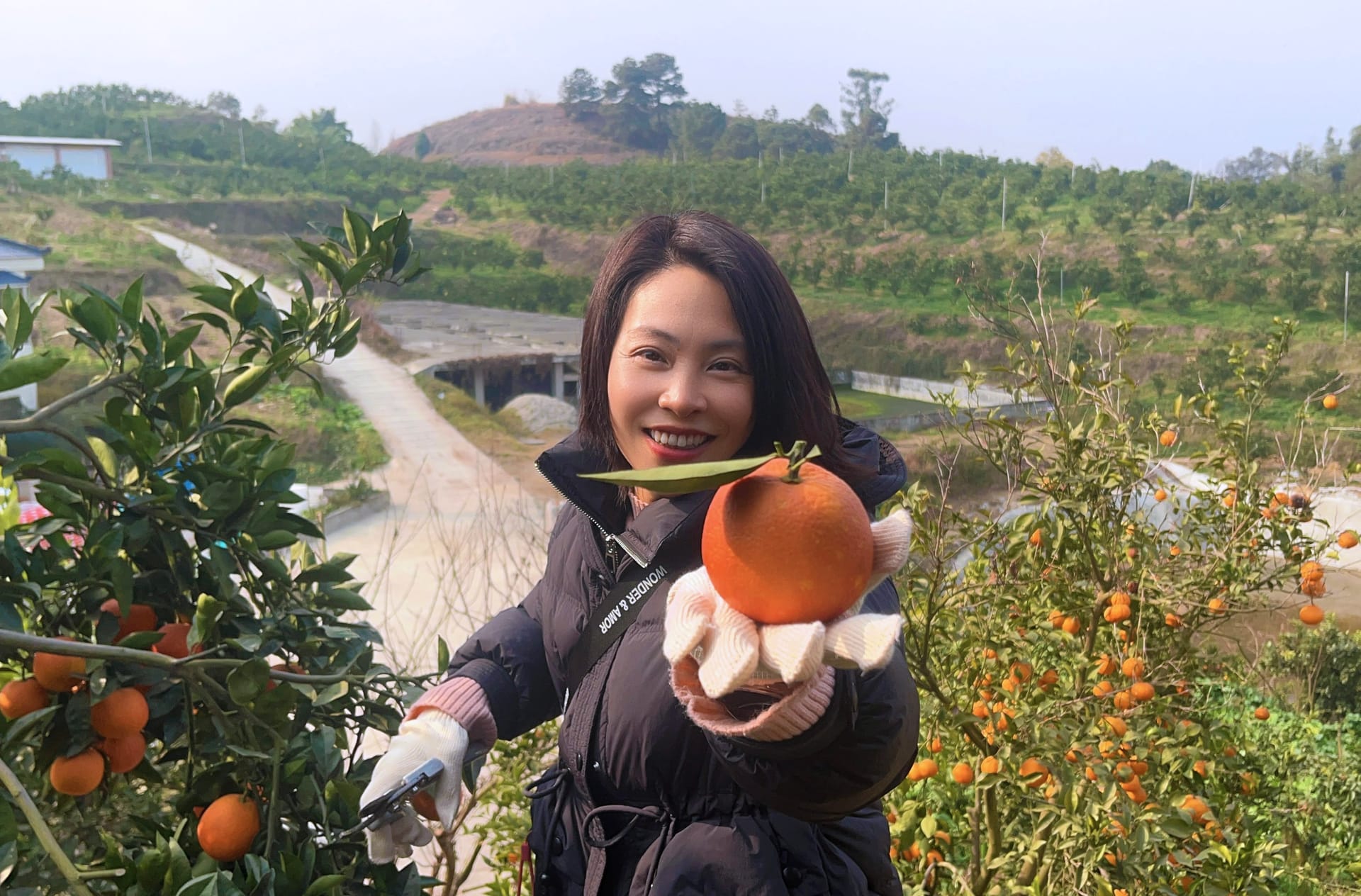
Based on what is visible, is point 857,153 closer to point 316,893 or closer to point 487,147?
point 487,147

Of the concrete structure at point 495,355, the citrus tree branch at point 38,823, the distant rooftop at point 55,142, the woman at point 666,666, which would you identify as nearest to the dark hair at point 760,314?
the woman at point 666,666

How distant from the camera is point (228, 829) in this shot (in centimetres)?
70

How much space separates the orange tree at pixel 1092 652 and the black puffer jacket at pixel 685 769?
1.36ft

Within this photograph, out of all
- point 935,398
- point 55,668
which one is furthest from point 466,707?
point 935,398

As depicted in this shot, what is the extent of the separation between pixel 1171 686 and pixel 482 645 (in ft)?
3.37

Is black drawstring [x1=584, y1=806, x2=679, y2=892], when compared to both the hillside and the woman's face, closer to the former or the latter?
the woman's face

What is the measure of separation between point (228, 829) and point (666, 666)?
0.35m

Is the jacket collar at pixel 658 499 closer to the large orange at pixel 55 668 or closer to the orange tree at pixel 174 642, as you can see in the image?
the orange tree at pixel 174 642

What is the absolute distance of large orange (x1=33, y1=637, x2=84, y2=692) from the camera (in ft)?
2.28

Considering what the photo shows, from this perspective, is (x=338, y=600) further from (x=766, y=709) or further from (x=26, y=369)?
(x=766, y=709)

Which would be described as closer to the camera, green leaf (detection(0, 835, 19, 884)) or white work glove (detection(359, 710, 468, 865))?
green leaf (detection(0, 835, 19, 884))

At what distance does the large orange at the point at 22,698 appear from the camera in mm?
688

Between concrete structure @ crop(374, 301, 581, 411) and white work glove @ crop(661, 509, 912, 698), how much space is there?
471 inches

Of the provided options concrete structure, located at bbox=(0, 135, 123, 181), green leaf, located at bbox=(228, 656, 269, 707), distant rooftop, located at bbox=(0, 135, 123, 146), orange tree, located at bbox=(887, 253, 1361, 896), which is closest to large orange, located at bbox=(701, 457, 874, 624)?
green leaf, located at bbox=(228, 656, 269, 707)
